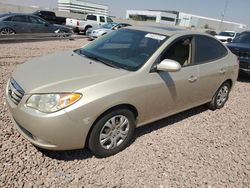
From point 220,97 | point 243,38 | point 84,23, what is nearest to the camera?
point 220,97

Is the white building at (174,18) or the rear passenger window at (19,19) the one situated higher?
the rear passenger window at (19,19)

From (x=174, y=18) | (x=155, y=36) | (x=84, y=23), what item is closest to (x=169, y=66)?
(x=155, y=36)

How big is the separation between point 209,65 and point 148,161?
2143 millimetres

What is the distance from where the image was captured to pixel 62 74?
3.12m

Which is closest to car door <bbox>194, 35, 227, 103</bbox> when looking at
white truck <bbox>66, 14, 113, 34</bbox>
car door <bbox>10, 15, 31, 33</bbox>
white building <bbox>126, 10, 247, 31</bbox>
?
car door <bbox>10, 15, 31, 33</bbox>

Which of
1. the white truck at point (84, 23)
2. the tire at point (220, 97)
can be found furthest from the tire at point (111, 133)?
the white truck at point (84, 23)

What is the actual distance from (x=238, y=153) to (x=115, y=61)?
7.62 ft

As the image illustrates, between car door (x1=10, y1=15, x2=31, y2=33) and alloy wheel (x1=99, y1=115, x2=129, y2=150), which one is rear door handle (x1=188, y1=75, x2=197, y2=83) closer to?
alloy wheel (x1=99, y1=115, x2=129, y2=150)

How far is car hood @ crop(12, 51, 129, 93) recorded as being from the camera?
2.84 meters

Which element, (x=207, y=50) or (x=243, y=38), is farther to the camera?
(x=243, y=38)

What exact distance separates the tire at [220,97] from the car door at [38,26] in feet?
39.3

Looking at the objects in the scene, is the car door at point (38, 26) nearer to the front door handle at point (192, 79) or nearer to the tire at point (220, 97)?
the tire at point (220, 97)

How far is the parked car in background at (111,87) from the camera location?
275 cm

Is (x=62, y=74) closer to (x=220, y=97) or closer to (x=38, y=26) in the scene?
(x=220, y=97)
